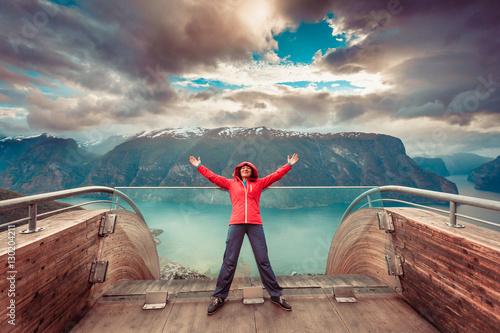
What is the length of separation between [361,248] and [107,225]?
3649 millimetres

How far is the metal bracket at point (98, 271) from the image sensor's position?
7.68 feet

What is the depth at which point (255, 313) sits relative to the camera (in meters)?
2.14

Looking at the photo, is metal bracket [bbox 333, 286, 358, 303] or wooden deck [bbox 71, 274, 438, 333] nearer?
wooden deck [bbox 71, 274, 438, 333]

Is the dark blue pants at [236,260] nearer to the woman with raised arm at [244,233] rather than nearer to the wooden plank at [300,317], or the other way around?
the woman with raised arm at [244,233]

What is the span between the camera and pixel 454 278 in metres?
1.88

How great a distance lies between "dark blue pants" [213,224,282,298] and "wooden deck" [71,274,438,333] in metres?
0.16

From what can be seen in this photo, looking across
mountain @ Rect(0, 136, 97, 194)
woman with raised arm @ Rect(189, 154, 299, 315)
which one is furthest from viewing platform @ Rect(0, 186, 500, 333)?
mountain @ Rect(0, 136, 97, 194)

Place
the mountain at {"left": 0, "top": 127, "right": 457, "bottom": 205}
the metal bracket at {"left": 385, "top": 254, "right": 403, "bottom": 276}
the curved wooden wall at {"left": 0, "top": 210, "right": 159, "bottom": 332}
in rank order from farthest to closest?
1. the mountain at {"left": 0, "top": 127, "right": 457, "bottom": 205}
2. the metal bracket at {"left": 385, "top": 254, "right": 403, "bottom": 276}
3. the curved wooden wall at {"left": 0, "top": 210, "right": 159, "bottom": 332}

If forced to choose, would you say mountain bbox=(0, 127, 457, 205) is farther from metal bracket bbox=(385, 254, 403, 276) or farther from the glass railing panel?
metal bracket bbox=(385, 254, 403, 276)

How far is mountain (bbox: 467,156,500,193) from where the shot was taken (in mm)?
149600

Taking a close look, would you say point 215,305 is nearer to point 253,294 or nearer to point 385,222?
point 253,294

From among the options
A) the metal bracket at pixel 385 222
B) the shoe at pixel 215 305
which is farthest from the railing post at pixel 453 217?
the shoe at pixel 215 305

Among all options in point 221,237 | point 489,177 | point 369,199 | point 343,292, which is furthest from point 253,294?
point 489,177

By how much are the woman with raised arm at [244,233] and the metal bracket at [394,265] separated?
138 cm
